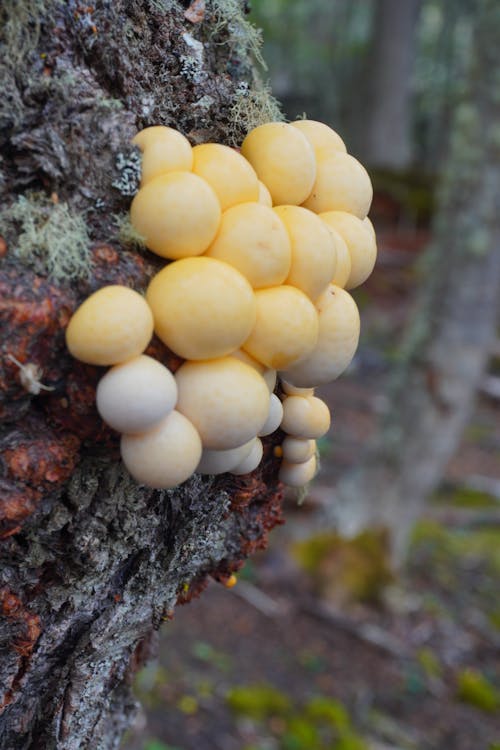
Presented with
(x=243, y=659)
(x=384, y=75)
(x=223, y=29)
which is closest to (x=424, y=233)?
(x=384, y=75)

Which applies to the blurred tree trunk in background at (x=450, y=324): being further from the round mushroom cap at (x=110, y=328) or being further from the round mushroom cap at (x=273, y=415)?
the round mushroom cap at (x=110, y=328)

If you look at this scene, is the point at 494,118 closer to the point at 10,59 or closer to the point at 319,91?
the point at 10,59

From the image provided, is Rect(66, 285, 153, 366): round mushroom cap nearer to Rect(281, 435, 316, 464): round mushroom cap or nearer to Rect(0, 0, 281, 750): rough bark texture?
Rect(0, 0, 281, 750): rough bark texture

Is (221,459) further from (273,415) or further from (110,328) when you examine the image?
(110,328)

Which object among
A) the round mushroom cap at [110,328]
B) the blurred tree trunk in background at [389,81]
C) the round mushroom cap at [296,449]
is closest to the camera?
the round mushroom cap at [110,328]

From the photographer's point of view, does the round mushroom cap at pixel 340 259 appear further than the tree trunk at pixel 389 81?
No

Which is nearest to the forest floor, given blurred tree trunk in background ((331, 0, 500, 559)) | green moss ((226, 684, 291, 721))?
green moss ((226, 684, 291, 721))

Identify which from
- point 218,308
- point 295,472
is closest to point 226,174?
point 218,308

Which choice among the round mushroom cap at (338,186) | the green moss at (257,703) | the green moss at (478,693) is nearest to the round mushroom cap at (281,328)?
the round mushroom cap at (338,186)
